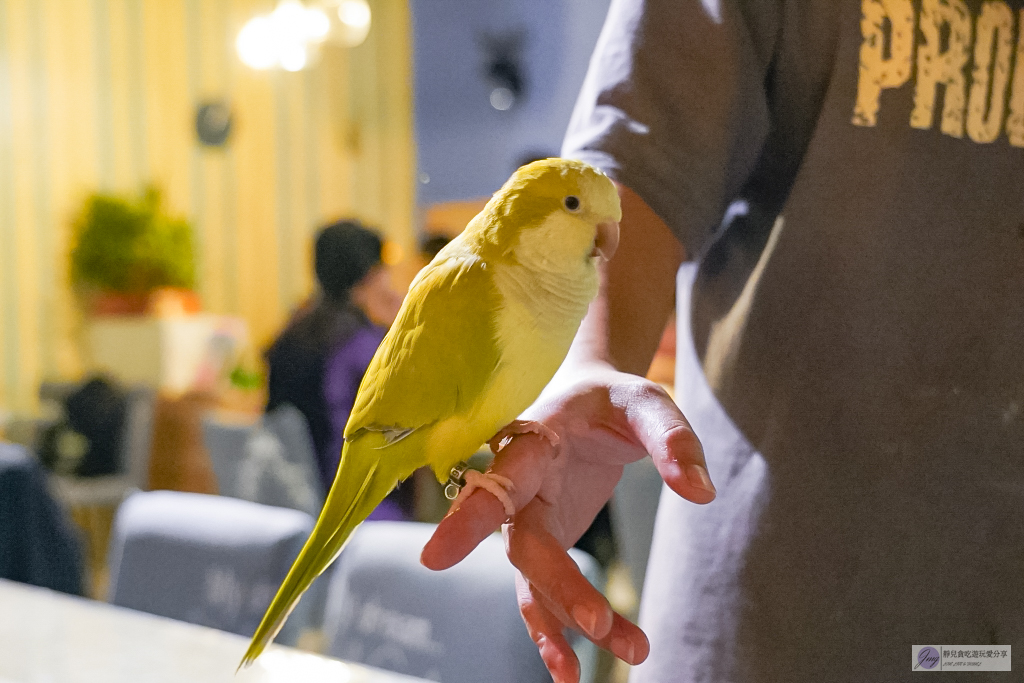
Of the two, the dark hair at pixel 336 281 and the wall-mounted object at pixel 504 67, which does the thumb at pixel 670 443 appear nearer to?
the wall-mounted object at pixel 504 67

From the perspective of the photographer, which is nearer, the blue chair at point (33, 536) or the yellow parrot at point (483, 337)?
the yellow parrot at point (483, 337)

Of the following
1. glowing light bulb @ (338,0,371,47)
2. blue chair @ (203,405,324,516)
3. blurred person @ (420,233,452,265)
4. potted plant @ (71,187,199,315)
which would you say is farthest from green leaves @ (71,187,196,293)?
blurred person @ (420,233,452,265)

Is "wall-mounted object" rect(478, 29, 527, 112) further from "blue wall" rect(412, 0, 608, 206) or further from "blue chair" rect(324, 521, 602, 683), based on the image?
"blue chair" rect(324, 521, 602, 683)

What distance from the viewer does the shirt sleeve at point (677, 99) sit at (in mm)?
369

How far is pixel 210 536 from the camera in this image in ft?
2.75

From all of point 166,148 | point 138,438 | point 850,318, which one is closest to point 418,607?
point 850,318

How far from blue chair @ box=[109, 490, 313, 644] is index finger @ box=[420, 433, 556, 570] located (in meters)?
0.45

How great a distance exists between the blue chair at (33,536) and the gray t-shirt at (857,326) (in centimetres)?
101

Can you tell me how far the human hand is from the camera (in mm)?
248

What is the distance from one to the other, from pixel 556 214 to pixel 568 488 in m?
0.11

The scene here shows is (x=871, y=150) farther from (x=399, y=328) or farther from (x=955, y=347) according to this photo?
(x=399, y=328)

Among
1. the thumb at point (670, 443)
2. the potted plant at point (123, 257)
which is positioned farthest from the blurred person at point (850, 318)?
the potted plant at point (123, 257)

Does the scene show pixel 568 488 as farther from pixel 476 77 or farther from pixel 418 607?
pixel 418 607

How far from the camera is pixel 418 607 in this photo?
69 cm
